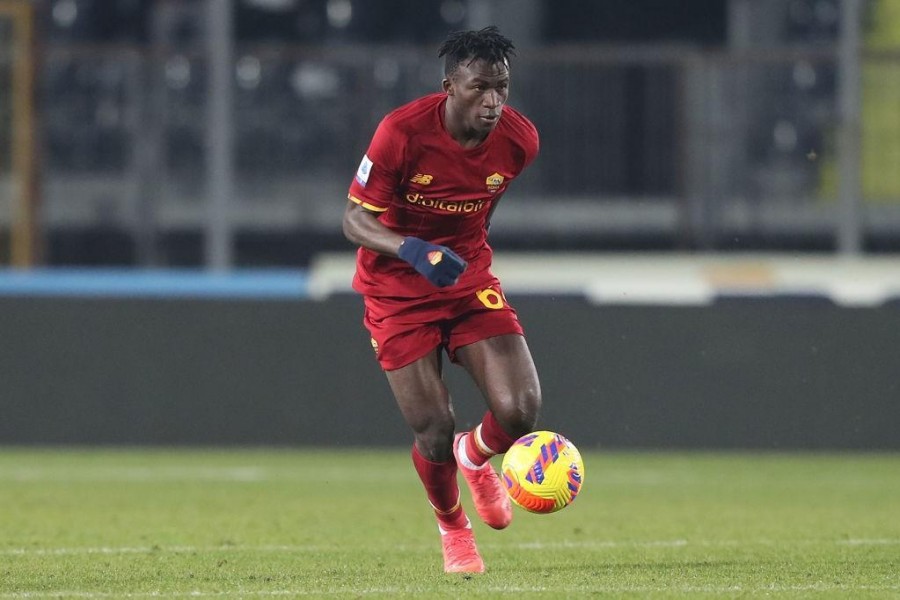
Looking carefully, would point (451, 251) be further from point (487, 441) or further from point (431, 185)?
point (487, 441)

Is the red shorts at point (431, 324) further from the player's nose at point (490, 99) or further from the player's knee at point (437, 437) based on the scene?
the player's nose at point (490, 99)

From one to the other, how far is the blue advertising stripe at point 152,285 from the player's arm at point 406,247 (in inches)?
280

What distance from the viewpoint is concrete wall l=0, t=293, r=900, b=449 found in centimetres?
1425

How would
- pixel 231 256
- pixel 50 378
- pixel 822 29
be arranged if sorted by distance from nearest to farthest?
pixel 50 378, pixel 231 256, pixel 822 29

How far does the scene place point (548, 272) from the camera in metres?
15.8

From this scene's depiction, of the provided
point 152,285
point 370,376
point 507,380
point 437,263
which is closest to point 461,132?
point 437,263

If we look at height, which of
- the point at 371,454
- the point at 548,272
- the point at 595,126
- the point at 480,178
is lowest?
the point at 371,454

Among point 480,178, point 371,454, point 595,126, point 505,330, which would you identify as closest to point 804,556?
point 505,330

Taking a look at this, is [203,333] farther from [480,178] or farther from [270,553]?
[480,178]

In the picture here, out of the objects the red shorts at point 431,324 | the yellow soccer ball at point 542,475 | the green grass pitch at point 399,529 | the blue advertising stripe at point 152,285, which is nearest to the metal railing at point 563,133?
the blue advertising stripe at point 152,285

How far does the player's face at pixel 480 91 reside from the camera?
23.6 ft

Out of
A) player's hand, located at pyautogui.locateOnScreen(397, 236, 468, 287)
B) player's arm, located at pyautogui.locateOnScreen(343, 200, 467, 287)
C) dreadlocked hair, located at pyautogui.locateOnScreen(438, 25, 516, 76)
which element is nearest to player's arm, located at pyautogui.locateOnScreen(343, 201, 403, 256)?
player's arm, located at pyautogui.locateOnScreen(343, 200, 467, 287)

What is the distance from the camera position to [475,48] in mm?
7238

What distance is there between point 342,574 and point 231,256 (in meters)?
Result: 9.77
